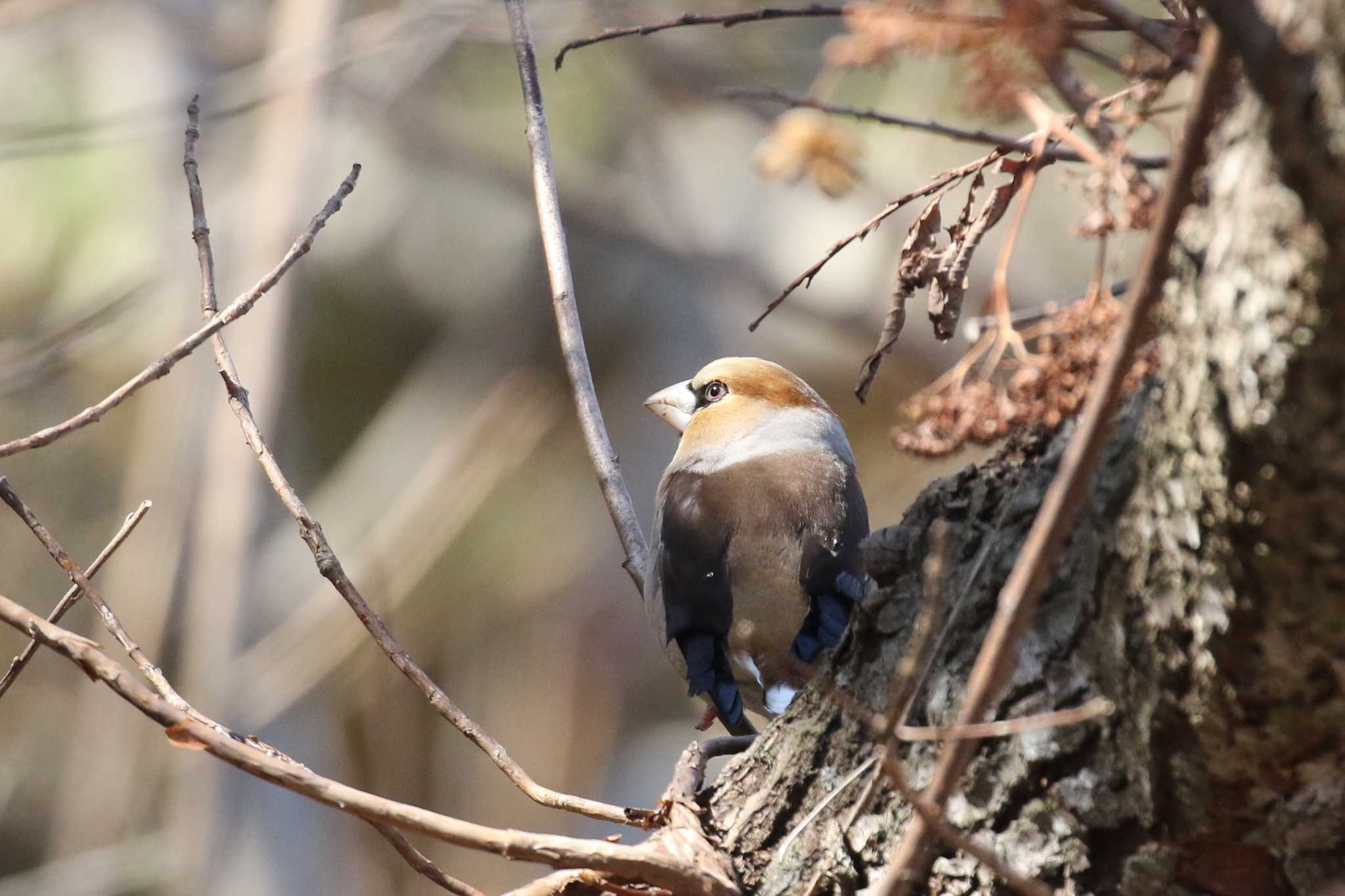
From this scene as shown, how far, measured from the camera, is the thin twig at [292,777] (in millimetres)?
1282

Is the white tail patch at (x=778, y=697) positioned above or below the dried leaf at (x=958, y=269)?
above

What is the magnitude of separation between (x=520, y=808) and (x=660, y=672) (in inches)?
59.4

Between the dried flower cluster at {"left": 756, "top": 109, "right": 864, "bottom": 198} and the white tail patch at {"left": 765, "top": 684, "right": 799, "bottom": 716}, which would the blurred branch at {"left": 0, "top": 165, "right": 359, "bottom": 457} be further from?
the white tail patch at {"left": 765, "top": 684, "right": 799, "bottom": 716}

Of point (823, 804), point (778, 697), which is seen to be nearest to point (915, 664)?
point (823, 804)

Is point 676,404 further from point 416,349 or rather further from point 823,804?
point 416,349

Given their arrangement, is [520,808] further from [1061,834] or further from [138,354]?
[1061,834]

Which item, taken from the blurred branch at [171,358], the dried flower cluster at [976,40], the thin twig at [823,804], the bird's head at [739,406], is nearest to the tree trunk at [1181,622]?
the thin twig at [823,804]

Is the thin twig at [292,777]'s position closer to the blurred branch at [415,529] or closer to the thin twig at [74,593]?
the thin twig at [74,593]

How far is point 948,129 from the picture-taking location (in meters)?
1.68

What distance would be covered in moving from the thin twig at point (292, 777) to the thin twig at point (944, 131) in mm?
961

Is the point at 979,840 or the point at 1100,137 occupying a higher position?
the point at 1100,137

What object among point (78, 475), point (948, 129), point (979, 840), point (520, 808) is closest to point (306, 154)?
point (78, 475)

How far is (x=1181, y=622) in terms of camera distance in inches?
45.9

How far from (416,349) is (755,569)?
24.7ft
